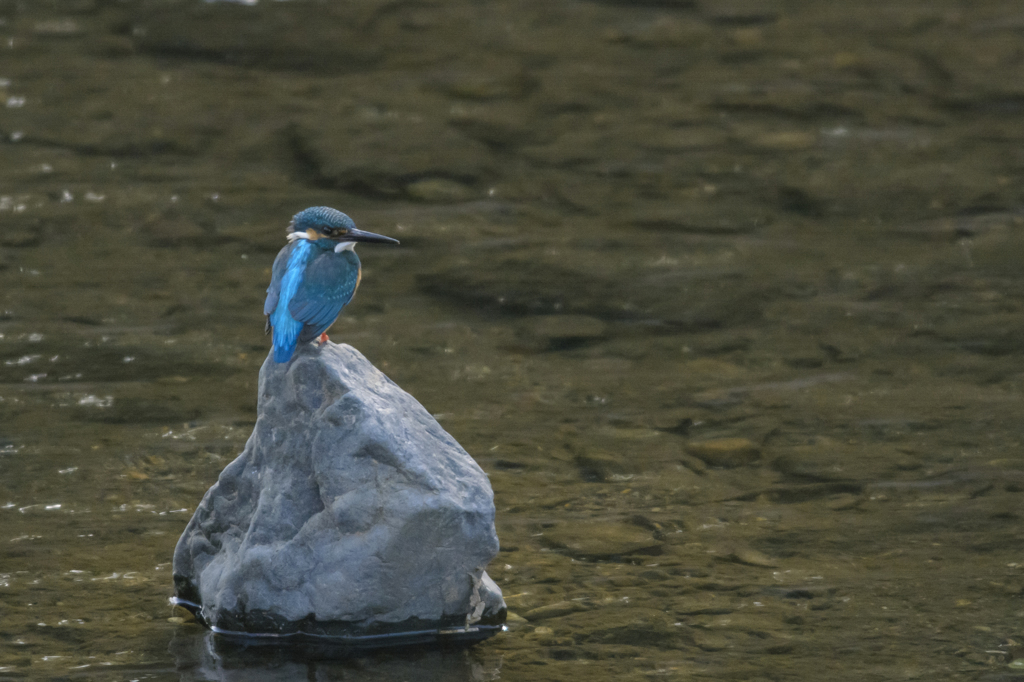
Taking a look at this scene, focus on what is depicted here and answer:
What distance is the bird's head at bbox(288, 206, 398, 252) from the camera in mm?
5043

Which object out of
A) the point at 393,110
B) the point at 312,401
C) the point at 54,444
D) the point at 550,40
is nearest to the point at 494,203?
the point at 393,110

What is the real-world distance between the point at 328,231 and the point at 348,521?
3.39 feet

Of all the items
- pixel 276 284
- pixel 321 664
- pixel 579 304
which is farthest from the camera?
pixel 579 304

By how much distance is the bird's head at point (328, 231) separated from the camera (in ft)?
16.5

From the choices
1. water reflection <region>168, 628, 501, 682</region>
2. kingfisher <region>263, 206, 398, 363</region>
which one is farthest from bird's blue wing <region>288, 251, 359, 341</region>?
water reflection <region>168, 628, 501, 682</region>

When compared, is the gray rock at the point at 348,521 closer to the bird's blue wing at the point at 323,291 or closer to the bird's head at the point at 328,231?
the bird's blue wing at the point at 323,291

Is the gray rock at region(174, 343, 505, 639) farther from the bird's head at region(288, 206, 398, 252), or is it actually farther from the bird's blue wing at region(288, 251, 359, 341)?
the bird's head at region(288, 206, 398, 252)

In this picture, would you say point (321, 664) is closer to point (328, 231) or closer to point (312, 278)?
point (312, 278)

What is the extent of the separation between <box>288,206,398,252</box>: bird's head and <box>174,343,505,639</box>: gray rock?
1.25ft

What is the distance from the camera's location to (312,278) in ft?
16.3

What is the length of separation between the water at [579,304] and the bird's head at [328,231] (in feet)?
4.84

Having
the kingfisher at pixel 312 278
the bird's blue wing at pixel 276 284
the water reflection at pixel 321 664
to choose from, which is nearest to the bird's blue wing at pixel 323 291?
the kingfisher at pixel 312 278

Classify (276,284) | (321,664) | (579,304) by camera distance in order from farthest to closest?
(579,304), (276,284), (321,664)

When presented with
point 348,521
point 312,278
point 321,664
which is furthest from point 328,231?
point 321,664
